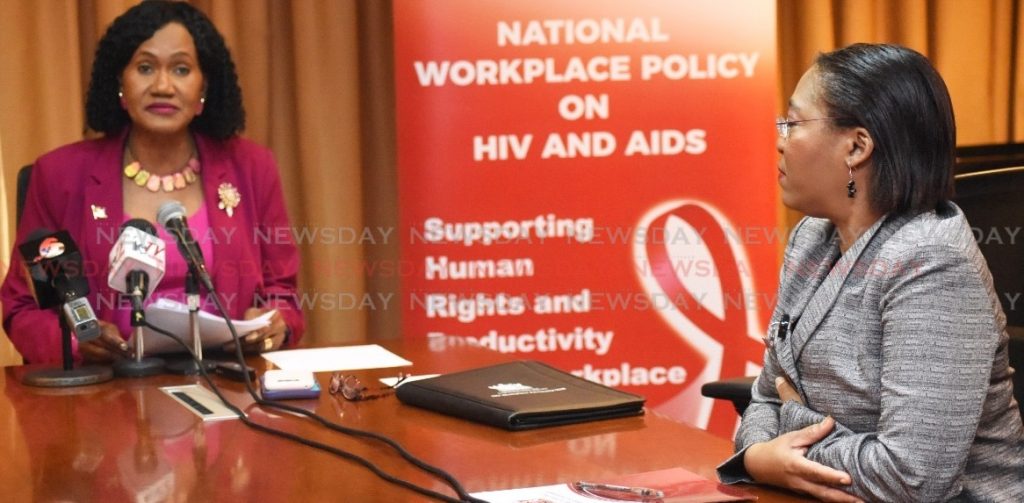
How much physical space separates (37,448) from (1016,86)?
4.14 m

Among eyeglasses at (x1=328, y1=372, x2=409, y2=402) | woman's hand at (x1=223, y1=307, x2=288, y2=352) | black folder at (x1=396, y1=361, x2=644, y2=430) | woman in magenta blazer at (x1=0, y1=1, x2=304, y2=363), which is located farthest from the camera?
woman in magenta blazer at (x1=0, y1=1, x2=304, y2=363)

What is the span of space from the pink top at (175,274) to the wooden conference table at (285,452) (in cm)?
69

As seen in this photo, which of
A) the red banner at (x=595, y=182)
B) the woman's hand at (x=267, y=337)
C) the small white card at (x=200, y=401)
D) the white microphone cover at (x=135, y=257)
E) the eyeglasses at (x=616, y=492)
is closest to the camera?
the eyeglasses at (x=616, y=492)

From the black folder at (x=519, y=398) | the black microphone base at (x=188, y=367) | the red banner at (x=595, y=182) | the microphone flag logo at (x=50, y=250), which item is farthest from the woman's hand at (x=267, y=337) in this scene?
the red banner at (x=595, y=182)

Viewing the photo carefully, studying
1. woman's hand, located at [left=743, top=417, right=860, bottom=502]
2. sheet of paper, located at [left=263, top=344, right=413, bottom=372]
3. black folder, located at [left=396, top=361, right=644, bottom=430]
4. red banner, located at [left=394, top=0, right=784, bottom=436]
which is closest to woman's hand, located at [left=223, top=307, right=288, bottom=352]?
sheet of paper, located at [left=263, top=344, right=413, bottom=372]

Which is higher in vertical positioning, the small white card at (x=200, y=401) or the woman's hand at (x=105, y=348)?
the woman's hand at (x=105, y=348)

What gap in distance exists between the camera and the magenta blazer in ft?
9.43

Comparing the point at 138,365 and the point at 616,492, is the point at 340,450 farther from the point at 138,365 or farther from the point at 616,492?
the point at 138,365

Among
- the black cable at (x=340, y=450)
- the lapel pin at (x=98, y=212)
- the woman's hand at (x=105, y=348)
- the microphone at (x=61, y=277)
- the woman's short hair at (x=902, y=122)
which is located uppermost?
the woman's short hair at (x=902, y=122)

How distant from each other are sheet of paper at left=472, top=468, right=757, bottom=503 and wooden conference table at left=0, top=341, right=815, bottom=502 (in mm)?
40

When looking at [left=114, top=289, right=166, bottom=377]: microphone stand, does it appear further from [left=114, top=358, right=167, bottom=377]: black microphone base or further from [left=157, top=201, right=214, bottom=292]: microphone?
[left=157, top=201, right=214, bottom=292]: microphone

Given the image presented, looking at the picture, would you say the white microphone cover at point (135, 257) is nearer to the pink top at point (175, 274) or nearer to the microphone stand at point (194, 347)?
the microphone stand at point (194, 347)

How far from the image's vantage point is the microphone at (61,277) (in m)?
2.28

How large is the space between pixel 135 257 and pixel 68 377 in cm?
32
